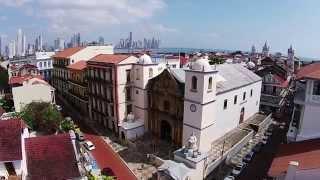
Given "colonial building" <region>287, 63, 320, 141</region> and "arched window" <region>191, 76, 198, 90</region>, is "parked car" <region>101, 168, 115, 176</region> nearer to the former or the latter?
"arched window" <region>191, 76, 198, 90</region>

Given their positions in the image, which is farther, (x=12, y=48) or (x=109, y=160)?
(x=12, y=48)

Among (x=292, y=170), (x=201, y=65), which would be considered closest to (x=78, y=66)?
(x=201, y=65)

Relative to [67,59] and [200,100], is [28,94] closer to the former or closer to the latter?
[67,59]

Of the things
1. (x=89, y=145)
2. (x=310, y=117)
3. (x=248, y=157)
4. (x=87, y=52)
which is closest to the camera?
(x=310, y=117)

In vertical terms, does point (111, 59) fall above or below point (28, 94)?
above

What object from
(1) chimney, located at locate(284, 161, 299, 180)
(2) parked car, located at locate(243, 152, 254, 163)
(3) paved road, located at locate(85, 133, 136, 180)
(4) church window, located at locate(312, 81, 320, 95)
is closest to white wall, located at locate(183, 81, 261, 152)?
(2) parked car, located at locate(243, 152, 254, 163)

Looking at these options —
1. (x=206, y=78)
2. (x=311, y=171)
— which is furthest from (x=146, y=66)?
(x=311, y=171)
